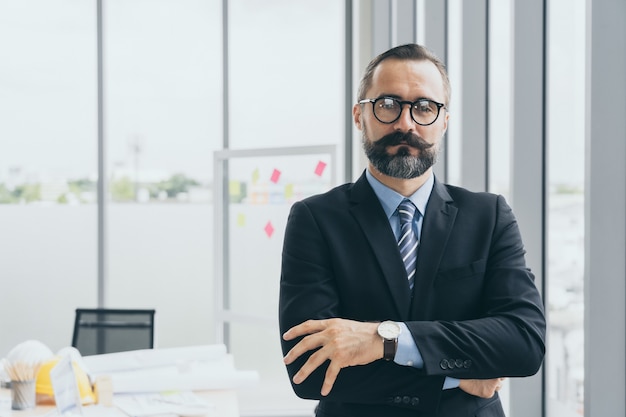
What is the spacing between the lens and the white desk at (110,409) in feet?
8.20

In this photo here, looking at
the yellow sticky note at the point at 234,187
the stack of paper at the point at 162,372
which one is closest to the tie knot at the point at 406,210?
the stack of paper at the point at 162,372

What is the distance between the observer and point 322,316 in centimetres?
150

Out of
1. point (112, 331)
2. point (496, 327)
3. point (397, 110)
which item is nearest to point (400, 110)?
point (397, 110)

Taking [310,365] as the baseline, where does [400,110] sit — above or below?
above

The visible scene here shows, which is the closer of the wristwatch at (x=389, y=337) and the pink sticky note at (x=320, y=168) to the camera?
the wristwatch at (x=389, y=337)

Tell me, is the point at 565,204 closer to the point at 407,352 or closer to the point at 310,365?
the point at 407,352

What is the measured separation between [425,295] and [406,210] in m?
0.22

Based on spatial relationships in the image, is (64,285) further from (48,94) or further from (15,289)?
(48,94)

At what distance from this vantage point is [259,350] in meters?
4.75

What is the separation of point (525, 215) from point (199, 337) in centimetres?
337

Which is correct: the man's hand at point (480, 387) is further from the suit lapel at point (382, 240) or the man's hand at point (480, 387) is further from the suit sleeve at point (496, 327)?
the suit lapel at point (382, 240)

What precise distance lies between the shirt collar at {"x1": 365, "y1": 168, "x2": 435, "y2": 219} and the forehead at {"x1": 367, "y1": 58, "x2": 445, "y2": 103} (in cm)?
22

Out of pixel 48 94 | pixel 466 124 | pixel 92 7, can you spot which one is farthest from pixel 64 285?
pixel 466 124

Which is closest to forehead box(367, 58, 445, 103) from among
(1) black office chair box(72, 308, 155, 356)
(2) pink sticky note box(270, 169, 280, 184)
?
(1) black office chair box(72, 308, 155, 356)
